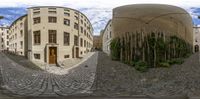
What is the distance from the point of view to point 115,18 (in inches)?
97.5

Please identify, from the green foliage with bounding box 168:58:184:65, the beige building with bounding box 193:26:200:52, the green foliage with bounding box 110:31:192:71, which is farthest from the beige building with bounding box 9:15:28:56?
the green foliage with bounding box 168:58:184:65

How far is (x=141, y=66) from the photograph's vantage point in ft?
12.3

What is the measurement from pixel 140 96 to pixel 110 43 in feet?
2.69

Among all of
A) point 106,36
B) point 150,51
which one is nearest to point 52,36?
point 106,36

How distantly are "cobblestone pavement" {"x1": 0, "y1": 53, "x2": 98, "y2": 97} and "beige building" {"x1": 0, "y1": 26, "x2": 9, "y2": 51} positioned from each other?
0.08 m

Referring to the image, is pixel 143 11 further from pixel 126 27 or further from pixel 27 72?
pixel 27 72

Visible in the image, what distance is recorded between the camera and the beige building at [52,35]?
86.0 inches

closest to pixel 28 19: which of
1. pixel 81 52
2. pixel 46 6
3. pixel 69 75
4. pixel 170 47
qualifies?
pixel 46 6

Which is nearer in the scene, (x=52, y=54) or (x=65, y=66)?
(x=52, y=54)

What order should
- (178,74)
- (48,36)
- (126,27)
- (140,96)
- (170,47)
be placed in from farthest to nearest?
(170,47), (178,74), (140,96), (126,27), (48,36)

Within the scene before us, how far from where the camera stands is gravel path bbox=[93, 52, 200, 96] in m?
3.18

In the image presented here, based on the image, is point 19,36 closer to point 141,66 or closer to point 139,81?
point 139,81

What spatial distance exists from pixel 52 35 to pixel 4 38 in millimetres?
532

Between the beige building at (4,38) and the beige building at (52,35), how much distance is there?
78 mm
